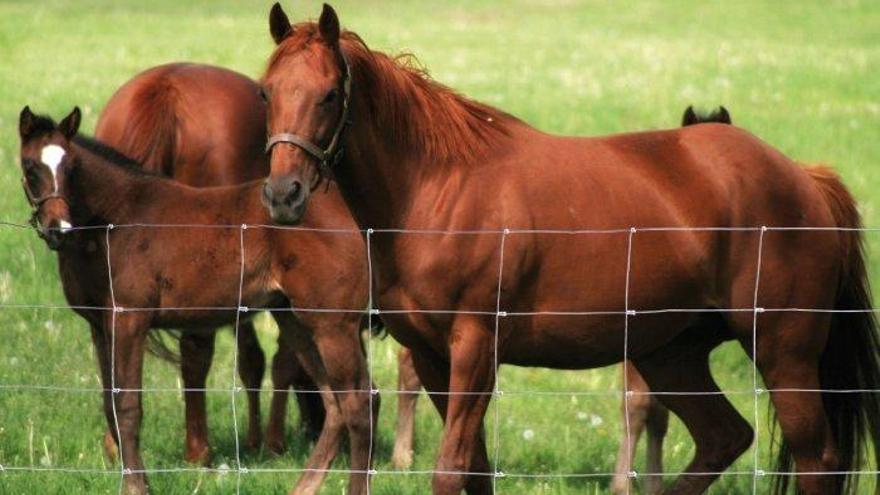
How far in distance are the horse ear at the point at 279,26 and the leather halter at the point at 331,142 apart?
9.4 inches

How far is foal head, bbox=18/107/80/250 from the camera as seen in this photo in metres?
7.48

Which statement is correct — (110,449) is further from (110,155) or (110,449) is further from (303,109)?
(303,109)

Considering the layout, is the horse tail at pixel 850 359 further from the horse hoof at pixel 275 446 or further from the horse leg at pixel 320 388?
the horse hoof at pixel 275 446

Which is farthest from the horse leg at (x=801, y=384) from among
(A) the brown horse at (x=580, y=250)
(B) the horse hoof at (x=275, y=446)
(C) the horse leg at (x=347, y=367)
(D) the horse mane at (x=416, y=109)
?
(B) the horse hoof at (x=275, y=446)

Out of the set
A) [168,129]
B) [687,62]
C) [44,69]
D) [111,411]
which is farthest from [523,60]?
[111,411]

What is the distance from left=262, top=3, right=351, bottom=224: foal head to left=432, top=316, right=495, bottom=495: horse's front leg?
857 millimetres

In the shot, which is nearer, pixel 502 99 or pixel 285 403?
pixel 285 403

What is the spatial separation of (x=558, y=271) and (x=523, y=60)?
1837cm

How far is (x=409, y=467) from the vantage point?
8.70m

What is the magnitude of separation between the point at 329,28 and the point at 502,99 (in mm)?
13670

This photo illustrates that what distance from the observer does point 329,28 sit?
6.09 metres

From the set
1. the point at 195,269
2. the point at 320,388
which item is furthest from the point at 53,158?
the point at 320,388

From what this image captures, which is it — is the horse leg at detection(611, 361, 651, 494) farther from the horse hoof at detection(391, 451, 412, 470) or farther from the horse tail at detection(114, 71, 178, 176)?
the horse tail at detection(114, 71, 178, 176)

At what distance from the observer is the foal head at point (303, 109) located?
5.80 metres
